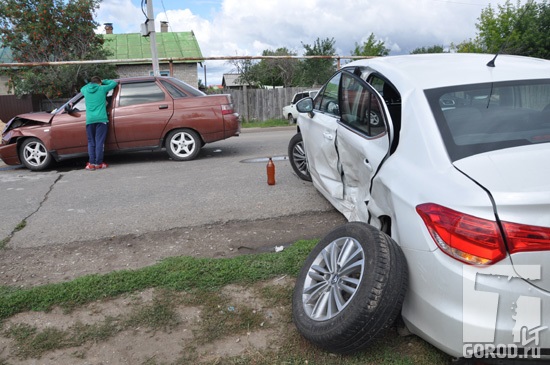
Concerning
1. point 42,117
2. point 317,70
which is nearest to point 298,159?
point 42,117

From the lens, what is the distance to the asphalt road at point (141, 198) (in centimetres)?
507

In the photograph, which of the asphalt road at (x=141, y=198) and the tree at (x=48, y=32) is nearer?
the asphalt road at (x=141, y=198)

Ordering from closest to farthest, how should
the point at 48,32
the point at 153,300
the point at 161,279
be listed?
the point at 153,300
the point at 161,279
the point at 48,32

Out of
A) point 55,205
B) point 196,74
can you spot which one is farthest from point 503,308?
point 196,74

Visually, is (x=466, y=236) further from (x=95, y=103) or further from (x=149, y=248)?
(x=95, y=103)

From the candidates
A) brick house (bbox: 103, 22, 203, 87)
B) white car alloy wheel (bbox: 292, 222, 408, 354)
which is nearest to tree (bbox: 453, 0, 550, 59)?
white car alloy wheel (bbox: 292, 222, 408, 354)

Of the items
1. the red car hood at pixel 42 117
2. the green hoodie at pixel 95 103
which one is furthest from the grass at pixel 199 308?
the red car hood at pixel 42 117

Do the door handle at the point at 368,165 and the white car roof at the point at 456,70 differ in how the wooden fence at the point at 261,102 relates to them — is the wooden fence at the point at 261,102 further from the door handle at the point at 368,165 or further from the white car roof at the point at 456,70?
the door handle at the point at 368,165

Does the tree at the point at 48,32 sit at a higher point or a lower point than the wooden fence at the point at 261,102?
higher

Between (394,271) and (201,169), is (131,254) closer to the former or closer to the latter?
A: (394,271)
